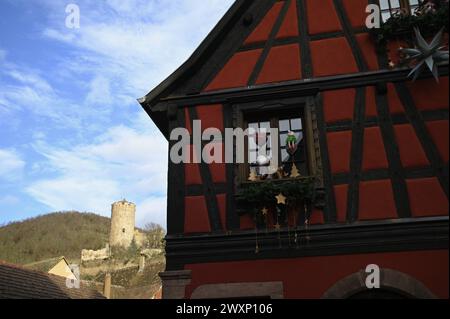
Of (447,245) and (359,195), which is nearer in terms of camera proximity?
(447,245)

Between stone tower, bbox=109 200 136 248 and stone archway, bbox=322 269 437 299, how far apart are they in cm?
5121

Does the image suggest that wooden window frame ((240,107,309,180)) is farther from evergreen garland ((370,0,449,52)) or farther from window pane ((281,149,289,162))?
evergreen garland ((370,0,449,52))

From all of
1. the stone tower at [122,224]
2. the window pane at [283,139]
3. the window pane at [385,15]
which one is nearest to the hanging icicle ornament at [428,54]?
the window pane at [385,15]

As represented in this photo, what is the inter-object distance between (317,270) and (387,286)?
3.14ft

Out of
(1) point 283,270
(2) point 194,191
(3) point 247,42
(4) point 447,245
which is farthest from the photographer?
(3) point 247,42

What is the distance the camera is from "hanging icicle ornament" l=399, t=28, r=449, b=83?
7.02m

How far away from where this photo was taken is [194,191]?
768 cm

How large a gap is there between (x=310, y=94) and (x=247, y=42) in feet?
4.97

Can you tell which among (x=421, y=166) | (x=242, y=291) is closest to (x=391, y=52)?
(x=421, y=166)

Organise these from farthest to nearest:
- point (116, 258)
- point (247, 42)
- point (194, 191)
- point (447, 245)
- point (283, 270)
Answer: point (116, 258), point (247, 42), point (194, 191), point (283, 270), point (447, 245)

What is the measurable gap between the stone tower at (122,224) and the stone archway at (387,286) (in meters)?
51.2

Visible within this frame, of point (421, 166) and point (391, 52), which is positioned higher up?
point (391, 52)

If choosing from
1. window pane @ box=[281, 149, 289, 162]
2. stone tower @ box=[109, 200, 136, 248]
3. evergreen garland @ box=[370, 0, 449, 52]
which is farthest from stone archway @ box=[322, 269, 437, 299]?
stone tower @ box=[109, 200, 136, 248]

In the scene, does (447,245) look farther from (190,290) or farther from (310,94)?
(190,290)
